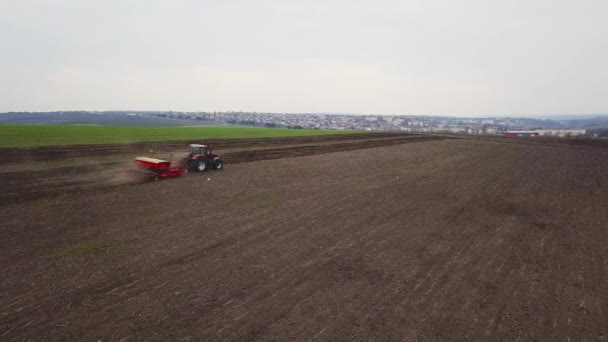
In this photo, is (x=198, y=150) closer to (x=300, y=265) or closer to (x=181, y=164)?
(x=181, y=164)

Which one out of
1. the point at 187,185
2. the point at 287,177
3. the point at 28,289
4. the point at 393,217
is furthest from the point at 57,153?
the point at 393,217

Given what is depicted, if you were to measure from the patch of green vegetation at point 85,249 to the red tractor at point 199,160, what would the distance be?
1102 centimetres

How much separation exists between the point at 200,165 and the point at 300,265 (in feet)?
45.3

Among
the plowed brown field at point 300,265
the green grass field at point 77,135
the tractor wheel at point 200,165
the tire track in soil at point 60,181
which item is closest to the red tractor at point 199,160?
the tractor wheel at point 200,165

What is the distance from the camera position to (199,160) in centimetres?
2052

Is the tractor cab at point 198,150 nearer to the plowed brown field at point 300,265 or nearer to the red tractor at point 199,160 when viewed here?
the red tractor at point 199,160

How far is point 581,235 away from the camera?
11406mm

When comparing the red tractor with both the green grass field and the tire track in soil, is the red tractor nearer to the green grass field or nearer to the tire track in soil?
the tire track in soil

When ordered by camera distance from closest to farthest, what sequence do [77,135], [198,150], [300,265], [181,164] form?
[300,265] → [181,164] → [198,150] → [77,135]

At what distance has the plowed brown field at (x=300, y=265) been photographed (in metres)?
6.34

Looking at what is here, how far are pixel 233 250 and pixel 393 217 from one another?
6347 millimetres

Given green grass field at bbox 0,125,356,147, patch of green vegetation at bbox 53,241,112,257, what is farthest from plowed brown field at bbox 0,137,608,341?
green grass field at bbox 0,125,356,147

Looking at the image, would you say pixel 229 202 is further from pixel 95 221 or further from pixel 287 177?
pixel 287 177

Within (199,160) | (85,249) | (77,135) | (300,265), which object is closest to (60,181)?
(199,160)
